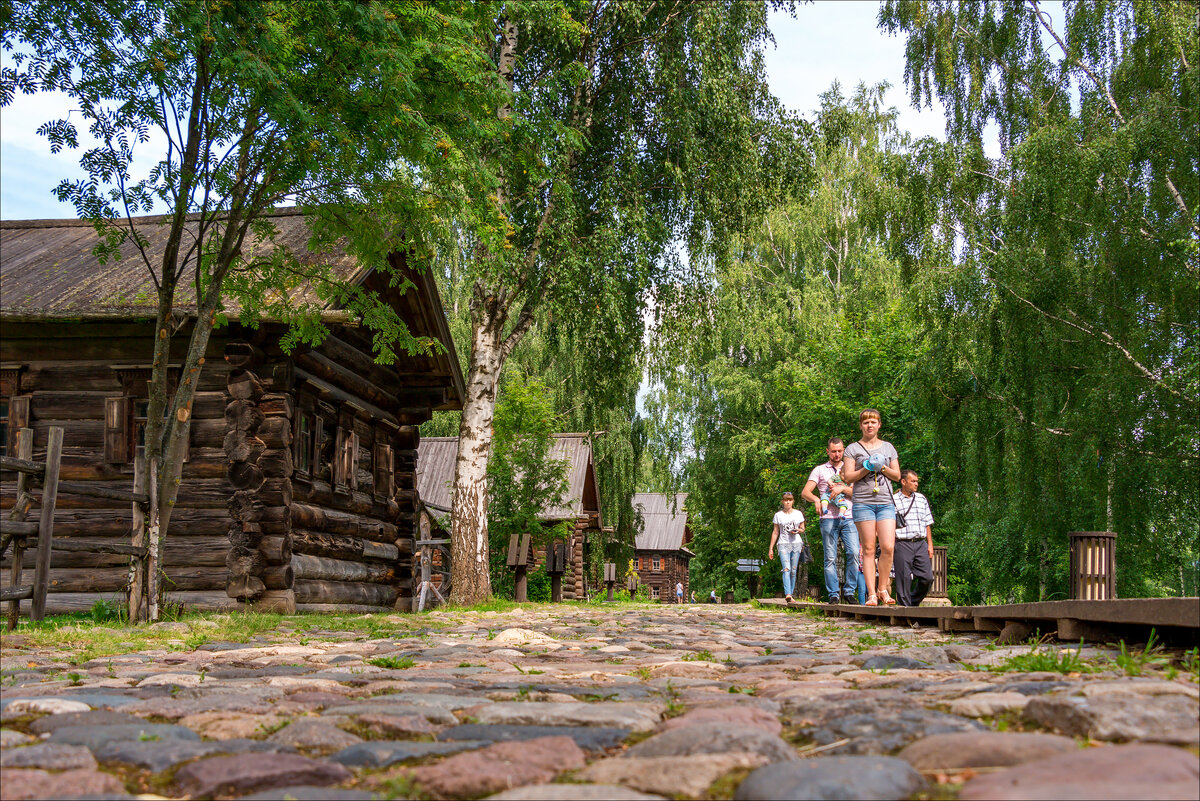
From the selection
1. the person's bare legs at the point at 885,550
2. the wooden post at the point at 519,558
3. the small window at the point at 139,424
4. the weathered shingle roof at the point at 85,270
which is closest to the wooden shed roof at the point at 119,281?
the weathered shingle roof at the point at 85,270

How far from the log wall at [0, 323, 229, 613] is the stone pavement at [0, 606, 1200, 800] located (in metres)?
6.62

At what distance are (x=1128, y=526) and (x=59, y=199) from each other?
14.7 m

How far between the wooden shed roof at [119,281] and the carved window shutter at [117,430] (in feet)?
3.88

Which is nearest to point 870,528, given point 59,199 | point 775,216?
point 59,199

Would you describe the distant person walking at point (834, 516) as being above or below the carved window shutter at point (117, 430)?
below

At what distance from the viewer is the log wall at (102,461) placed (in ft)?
36.7

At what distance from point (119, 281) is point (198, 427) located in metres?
2.00

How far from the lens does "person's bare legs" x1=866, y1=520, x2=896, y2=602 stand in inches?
370

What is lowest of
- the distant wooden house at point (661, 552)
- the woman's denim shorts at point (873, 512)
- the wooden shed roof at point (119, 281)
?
the distant wooden house at point (661, 552)

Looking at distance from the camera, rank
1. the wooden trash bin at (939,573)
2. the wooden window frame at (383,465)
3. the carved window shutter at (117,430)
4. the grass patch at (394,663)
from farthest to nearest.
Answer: the wooden trash bin at (939,573) → the wooden window frame at (383,465) → the carved window shutter at (117,430) → the grass patch at (394,663)

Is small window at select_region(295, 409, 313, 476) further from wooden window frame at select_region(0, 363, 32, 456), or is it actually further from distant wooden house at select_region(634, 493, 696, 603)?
distant wooden house at select_region(634, 493, 696, 603)

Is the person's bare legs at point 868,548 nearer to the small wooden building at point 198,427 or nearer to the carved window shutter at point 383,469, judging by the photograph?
the small wooden building at point 198,427

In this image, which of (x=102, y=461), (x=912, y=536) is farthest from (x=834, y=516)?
(x=102, y=461)

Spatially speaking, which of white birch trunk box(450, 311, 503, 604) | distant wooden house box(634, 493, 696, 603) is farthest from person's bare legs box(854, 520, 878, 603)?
distant wooden house box(634, 493, 696, 603)
